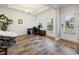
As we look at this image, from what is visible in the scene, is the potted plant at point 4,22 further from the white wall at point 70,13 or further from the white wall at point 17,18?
the white wall at point 70,13

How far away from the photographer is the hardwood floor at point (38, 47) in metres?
2.08

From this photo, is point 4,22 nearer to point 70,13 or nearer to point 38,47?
point 38,47

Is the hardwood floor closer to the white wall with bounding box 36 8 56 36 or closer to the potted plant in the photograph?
the white wall with bounding box 36 8 56 36

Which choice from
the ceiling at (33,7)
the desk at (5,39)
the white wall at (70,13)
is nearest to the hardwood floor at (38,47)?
the desk at (5,39)

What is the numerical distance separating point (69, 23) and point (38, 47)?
83 cm

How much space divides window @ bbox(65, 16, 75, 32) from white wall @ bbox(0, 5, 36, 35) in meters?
0.71

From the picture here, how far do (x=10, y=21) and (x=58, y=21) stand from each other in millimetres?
993

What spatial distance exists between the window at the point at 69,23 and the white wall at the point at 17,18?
2.33 feet

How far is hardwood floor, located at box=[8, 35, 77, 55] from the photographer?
2080 millimetres

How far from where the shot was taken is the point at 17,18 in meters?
2.17
